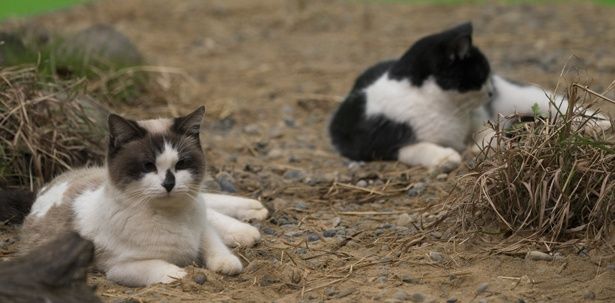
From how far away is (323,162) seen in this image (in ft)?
21.9

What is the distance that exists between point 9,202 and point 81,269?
1633 millimetres

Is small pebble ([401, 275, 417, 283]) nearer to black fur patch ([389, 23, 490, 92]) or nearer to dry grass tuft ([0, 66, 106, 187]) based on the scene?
dry grass tuft ([0, 66, 106, 187])

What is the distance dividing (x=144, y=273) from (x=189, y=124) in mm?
709

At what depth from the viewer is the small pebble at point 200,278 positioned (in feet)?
13.8

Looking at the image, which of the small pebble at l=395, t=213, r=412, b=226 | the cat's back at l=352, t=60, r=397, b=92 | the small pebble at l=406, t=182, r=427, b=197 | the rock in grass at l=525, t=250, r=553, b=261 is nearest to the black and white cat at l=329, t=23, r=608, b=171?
the cat's back at l=352, t=60, r=397, b=92

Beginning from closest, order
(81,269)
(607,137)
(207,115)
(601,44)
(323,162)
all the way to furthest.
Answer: (81,269)
(607,137)
(323,162)
(207,115)
(601,44)

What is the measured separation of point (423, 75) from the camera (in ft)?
22.1

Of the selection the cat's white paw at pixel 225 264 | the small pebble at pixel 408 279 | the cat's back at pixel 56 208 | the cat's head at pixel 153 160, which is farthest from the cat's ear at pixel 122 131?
the small pebble at pixel 408 279

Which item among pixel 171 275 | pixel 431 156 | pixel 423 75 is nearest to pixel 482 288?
pixel 171 275

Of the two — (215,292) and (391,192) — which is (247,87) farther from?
(215,292)

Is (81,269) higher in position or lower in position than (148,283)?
higher

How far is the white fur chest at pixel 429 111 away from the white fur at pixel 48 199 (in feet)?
8.62

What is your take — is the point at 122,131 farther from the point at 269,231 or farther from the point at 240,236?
the point at 269,231

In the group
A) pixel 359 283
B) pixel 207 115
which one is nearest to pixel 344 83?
pixel 207 115
